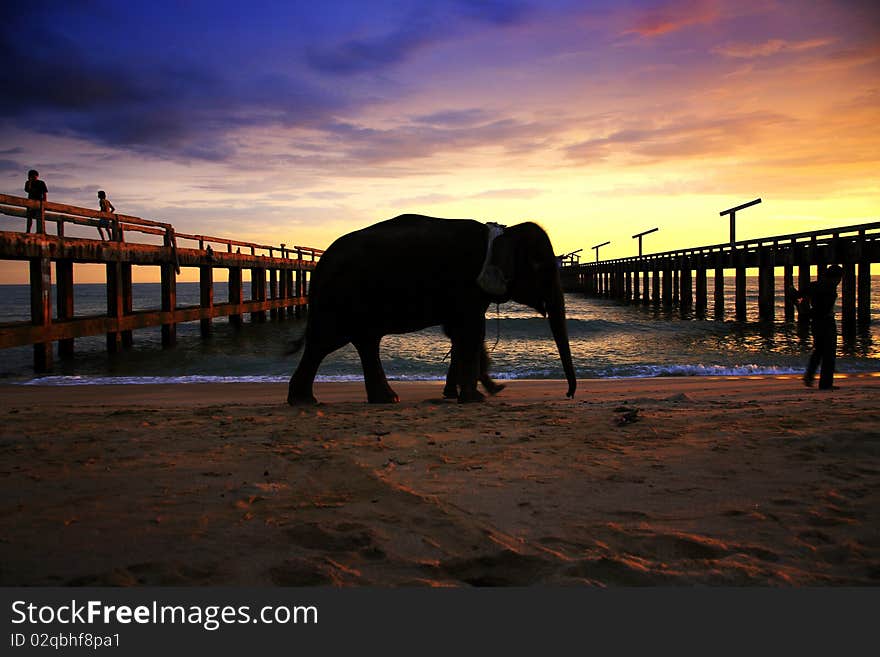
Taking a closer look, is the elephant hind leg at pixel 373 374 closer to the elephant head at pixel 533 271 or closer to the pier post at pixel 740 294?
the elephant head at pixel 533 271

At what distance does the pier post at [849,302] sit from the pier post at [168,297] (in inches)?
717

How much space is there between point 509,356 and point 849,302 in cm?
1041

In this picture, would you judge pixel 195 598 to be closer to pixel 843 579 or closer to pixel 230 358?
pixel 843 579

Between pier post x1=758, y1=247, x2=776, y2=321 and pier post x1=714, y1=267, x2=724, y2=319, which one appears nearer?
pier post x1=758, y1=247, x2=776, y2=321

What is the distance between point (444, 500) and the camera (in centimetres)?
303

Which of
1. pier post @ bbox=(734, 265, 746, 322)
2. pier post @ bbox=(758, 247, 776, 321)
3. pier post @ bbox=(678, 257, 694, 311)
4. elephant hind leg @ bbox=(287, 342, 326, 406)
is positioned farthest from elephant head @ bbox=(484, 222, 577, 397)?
pier post @ bbox=(678, 257, 694, 311)

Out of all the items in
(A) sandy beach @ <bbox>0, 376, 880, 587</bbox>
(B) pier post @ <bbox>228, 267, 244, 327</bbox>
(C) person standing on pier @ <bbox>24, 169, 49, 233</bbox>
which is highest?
(C) person standing on pier @ <bbox>24, 169, 49, 233</bbox>

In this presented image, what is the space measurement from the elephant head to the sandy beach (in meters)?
1.60

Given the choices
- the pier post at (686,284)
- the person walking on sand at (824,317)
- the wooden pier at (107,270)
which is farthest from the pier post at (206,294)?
the pier post at (686,284)

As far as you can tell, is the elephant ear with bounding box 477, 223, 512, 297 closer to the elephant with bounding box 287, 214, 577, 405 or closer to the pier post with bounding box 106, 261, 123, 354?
the elephant with bounding box 287, 214, 577, 405

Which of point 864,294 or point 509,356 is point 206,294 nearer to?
point 509,356

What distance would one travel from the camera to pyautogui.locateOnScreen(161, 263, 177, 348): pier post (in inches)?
640

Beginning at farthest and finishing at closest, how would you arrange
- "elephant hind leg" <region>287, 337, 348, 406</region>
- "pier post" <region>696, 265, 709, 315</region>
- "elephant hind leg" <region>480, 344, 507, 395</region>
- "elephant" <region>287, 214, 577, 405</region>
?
"pier post" <region>696, 265, 709, 315</region>, "elephant hind leg" <region>480, 344, 507, 395</region>, "elephant hind leg" <region>287, 337, 348, 406</region>, "elephant" <region>287, 214, 577, 405</region>

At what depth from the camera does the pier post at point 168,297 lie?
16266 millimetres
